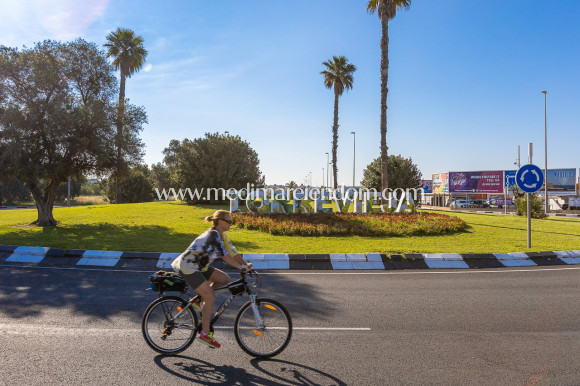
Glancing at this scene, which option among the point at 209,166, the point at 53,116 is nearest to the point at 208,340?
the point at 53,116

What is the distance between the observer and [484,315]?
6117 mm

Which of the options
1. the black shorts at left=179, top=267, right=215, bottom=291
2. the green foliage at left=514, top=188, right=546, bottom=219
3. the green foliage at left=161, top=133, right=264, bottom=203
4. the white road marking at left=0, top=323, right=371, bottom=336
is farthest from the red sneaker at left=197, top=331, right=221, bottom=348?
the green foliage at left=161, top=133, right=264, bottom=203

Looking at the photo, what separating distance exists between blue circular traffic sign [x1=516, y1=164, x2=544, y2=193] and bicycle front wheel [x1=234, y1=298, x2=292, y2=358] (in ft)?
35.9

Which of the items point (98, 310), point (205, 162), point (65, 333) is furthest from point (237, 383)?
point (205, 162)

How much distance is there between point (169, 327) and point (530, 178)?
12.2 metres

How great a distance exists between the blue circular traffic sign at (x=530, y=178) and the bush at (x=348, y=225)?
13.3ft

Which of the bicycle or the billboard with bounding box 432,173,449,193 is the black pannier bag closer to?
the bicycle

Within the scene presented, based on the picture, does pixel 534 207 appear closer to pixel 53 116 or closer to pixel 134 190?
pixel 53 116

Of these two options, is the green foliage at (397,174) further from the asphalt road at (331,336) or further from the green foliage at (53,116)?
the asphalt road at (331,336)

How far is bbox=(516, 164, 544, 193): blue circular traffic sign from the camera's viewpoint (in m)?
12.4

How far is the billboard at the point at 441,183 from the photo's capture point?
71369 millimetres

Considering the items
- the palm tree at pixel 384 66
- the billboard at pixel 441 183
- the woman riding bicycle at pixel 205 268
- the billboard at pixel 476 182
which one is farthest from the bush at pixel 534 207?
the billboard at pixel 441 183

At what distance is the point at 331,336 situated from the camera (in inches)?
203

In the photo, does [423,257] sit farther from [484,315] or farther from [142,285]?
[142,285]
